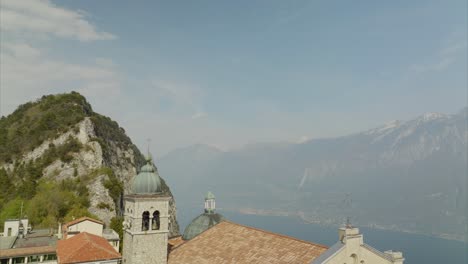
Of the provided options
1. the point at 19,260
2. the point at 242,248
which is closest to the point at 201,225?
the point at 242,248

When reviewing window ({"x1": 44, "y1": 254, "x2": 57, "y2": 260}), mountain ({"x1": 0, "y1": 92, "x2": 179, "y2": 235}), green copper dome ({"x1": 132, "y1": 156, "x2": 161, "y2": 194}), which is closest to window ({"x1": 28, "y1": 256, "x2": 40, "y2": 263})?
window ({"x1": 44, "y1": 254, "x2": 57, "y2": 260})

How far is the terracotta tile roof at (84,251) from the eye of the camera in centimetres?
3180

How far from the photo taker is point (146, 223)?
27.9 metres

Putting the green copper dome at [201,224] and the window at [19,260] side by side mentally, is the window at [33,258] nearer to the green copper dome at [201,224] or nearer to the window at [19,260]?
the window at [19,260]

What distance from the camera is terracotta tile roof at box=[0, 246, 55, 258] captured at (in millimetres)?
37094

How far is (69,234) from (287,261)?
30.0 m

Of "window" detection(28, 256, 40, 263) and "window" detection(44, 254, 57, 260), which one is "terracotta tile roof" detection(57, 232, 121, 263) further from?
"window" detection(28, 256, 40, 263)

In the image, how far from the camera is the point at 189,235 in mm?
40719

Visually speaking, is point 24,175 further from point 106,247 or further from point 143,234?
→ point 143,234

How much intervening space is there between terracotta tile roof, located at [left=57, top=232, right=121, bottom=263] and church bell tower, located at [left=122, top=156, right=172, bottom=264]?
6071mm

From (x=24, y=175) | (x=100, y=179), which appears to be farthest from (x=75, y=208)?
(x=24, y=175)

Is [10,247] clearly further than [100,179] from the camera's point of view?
No

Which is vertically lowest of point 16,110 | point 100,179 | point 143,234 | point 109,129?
point 143,234

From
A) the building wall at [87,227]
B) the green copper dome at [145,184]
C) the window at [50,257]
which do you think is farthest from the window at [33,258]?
the green copper dome at [145,184]
